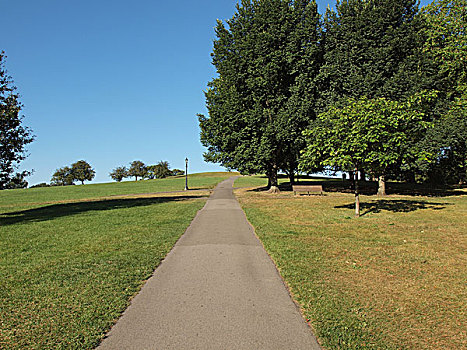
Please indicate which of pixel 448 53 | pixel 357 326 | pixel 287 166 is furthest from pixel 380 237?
pixel 287 166

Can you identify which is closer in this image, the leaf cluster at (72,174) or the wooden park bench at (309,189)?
the wooden park bench at (309,189)

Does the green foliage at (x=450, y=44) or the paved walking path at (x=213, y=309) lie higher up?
the green foliage at (x=450, y=44)

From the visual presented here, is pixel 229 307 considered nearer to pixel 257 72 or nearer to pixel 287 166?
pixel 257 72

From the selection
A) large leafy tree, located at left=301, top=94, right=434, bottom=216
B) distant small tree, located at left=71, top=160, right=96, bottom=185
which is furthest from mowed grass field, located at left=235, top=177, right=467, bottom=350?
distant small tree, located at left=71, top=160, right=96, bottom=185

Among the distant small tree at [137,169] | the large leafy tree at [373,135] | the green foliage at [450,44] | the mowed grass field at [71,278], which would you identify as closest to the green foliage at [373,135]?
the large leafy tree at [373,135]

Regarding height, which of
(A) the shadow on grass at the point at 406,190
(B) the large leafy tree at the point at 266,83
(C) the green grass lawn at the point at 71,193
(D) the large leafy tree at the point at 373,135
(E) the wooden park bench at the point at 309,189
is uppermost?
(B) the large leafy tree at the point at 266,83

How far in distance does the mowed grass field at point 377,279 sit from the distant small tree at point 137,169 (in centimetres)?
12039

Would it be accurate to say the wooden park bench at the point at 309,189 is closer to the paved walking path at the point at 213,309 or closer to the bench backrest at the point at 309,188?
the bench backrest at the point at 309,188

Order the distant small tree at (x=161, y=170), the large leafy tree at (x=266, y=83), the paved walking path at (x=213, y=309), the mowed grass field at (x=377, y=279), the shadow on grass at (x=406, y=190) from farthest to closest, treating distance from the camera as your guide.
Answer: the distant small tree at (x=161, y=170)
the shadow on grass at (x=406, y=190)
the large leafy tree at (x=266, y=83)
the mowed grass field at (x=377, y=279)
the paved walking path at (x=213, y=309)

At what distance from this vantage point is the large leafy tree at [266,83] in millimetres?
22328

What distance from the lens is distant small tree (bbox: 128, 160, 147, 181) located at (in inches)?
4847

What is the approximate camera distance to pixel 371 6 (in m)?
21.9

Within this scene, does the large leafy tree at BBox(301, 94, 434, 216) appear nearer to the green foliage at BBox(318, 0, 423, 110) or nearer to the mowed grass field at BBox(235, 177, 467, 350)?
the mowed grass field at BBox(235, 177, 467, 350)

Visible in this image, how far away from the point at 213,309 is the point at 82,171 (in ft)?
375
